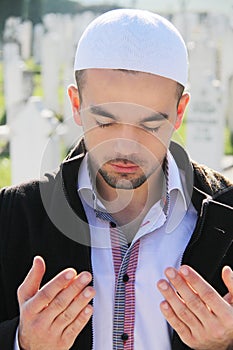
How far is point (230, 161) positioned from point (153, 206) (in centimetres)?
531

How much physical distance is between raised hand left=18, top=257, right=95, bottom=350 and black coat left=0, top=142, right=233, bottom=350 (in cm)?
19

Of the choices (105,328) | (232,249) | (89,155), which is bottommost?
(105,328)

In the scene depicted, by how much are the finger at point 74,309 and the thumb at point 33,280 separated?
102 mm

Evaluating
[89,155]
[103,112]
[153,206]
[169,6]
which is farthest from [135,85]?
[169,6]

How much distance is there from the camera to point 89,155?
6.55 feet

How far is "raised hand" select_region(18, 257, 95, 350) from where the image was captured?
5.38 ft

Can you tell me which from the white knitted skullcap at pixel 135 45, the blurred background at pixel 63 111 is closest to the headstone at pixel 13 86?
the blurred background at pixel 63 111

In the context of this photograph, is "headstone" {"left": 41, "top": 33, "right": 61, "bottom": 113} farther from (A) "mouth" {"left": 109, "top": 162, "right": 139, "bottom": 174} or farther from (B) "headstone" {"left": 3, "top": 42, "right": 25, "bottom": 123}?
(A) "mouth" {"left": 109, "top": 162, "right": 139, "bottom": 174}

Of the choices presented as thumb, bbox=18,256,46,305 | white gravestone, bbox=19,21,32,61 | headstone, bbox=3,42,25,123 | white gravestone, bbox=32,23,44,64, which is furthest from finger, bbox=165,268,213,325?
white gravestone, bbox=19,21,32,61

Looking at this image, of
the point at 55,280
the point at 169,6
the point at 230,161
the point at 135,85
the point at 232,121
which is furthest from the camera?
the point at 169,6

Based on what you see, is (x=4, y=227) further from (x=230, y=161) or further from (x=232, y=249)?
(x=230, y=161)

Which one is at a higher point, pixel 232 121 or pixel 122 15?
pixel 122 15

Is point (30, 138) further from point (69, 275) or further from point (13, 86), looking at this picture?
point (69, 275)

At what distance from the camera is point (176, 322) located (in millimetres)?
1712
